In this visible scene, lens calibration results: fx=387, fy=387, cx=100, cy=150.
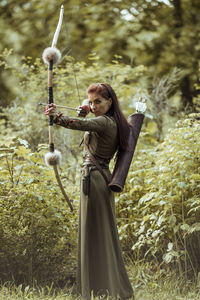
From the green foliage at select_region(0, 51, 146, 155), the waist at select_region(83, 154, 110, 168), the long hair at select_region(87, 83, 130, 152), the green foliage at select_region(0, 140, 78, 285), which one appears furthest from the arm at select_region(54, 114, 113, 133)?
the green foliage at select_region(0, 51, 146, 155)

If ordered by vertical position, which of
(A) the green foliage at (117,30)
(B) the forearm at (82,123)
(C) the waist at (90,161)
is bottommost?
(C) the waist at (90,161)

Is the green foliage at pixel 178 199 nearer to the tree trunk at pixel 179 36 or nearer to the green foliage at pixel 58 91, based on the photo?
the green foliage at pixel 58 91

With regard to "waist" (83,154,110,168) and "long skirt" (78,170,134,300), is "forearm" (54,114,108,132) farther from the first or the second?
"long skirt" (78,170,134,300)

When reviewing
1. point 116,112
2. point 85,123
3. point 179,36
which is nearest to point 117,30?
point 179,36

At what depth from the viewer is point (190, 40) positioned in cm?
912

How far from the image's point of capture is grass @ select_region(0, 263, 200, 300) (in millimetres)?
3469

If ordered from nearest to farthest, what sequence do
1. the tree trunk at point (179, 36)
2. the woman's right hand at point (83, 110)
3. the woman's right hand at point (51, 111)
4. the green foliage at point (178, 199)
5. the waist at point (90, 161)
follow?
the woman's right hand at point (51, 111) → the woman's right hand at point (83, 110) → the waist at point (90, 161) → the green foliage at point (178, 199) → the tree trunk at point (179, 36)

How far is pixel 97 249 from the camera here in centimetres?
316

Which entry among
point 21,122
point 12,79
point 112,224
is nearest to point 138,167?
point 112,224

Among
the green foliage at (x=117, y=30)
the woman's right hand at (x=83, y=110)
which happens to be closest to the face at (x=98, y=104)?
the woman's right hand at (x=83, y=110)

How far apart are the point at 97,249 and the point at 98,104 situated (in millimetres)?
1192

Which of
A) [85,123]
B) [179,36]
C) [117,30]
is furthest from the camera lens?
[179,36]

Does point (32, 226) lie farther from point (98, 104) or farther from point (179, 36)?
point (179, 36)

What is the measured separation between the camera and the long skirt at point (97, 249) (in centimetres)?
312
